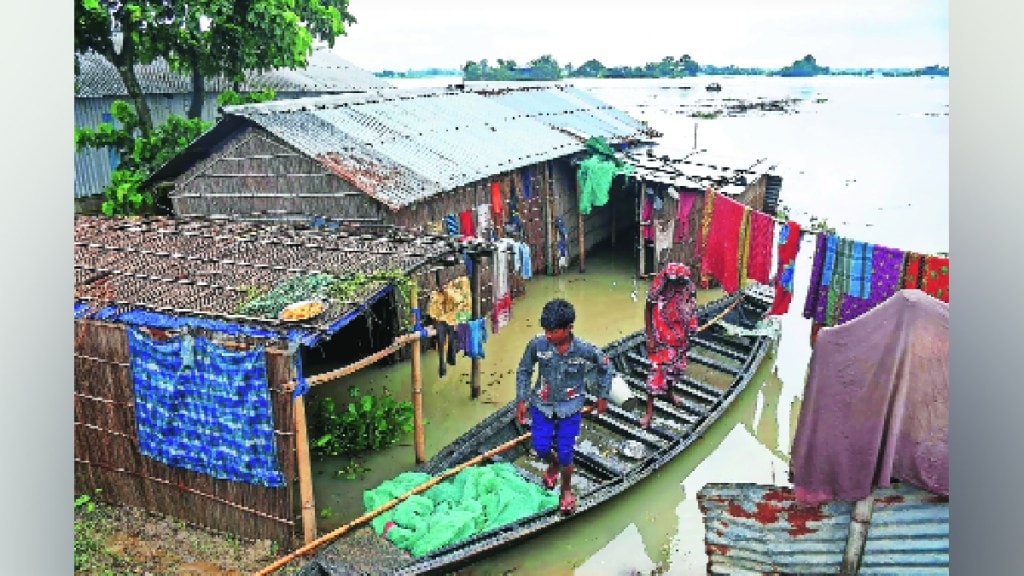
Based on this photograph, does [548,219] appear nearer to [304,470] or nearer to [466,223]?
[466,223]

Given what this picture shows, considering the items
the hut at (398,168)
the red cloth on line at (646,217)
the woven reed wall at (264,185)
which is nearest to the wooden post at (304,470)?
the hut at (398,168)

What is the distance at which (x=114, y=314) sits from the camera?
5941mm

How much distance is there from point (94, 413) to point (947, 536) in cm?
609

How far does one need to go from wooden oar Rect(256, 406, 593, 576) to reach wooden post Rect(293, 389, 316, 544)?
0.16m

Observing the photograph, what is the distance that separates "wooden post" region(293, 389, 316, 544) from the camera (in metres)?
5.45

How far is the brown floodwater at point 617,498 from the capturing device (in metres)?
6.03

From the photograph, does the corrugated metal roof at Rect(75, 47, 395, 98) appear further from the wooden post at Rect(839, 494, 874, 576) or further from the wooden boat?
the wooden post at Rect(839, 494, 874, 576)

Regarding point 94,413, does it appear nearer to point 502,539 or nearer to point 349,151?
point 502,539

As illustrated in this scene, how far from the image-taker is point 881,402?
364 cm

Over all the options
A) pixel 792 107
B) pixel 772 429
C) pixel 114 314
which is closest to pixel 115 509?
pixel 114 314

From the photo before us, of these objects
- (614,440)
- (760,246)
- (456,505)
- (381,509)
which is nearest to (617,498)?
(614,440)

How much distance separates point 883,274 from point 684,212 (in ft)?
18.2

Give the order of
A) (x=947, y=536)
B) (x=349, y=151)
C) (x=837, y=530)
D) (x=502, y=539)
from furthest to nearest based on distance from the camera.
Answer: (x=349, y=151) < (x=502, y=539) < (x=837, y=530) < (x=947, y=536)

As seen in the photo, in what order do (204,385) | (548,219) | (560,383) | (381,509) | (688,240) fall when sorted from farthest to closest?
1. (548,219)
2. (688,240)
3. (204,385)
4. (381,509)
5. (560,383)
